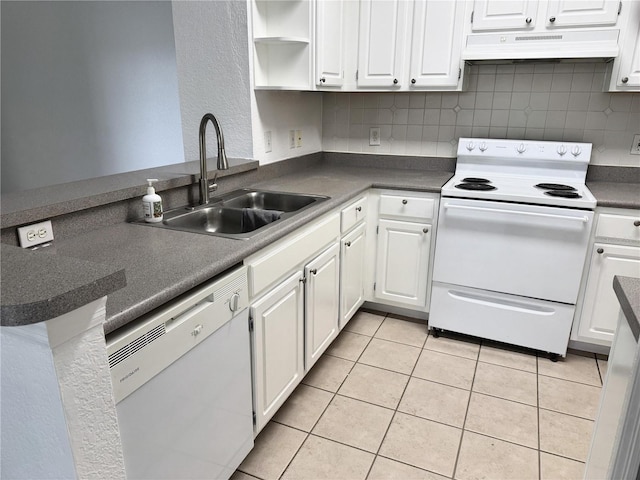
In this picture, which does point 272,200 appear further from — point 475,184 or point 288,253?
point 475,184

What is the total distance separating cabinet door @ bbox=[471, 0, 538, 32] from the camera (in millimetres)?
2344

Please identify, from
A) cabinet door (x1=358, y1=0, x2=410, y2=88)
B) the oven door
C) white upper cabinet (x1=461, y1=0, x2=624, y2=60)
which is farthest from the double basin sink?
white upper cabinet (x1=461, y1=0, x2=624, y2=60)

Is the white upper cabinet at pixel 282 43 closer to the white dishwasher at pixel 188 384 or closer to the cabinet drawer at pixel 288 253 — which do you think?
the cabinet drawer at pixel 288 253

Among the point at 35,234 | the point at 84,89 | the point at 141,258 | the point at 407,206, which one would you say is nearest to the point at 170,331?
the point at 141,258

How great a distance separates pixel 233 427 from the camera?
5.00 feet

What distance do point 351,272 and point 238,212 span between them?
31.6 inches

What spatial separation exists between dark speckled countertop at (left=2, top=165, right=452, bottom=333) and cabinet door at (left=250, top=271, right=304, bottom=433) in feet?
0.82

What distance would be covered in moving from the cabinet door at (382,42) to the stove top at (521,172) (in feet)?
2.12

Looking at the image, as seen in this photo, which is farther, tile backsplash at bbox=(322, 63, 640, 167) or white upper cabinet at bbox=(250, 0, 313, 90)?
tile backsplash at bbox=(322, 63, 640, 167)

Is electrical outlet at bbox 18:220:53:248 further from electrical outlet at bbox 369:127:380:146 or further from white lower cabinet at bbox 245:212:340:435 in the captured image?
electrical outlet at bbox 369:127:380:146

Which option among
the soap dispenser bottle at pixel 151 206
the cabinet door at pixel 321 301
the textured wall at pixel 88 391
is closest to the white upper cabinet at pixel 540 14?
the cabinet door at pixel 321 301

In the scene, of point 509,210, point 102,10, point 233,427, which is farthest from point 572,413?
point 102,10

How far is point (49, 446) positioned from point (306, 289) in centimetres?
125

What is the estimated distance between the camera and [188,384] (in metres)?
1.26
